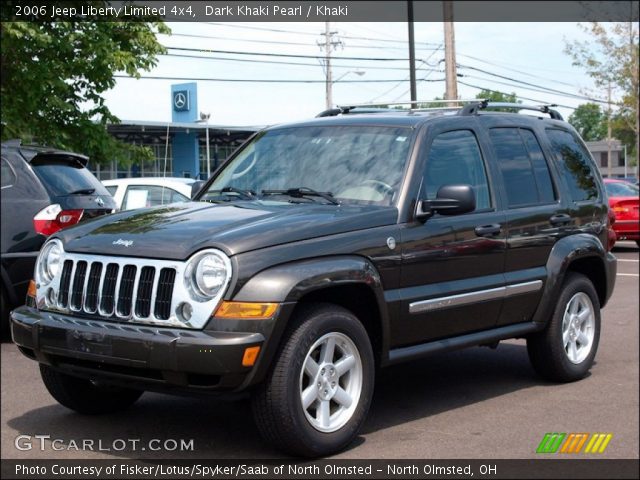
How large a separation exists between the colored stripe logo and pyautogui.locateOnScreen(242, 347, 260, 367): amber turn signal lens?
65.1 inches

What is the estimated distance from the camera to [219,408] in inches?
250

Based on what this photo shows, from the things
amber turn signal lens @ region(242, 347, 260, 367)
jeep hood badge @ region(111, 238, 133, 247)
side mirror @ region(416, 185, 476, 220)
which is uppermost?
side mirror @ region(416, 185, 476, 220)

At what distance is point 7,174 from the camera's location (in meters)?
8.73

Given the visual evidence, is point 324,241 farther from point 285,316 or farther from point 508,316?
point 508,316

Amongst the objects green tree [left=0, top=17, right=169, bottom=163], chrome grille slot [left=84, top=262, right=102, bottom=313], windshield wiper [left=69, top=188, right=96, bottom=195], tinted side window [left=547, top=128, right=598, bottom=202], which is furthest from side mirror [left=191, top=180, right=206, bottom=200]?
green tree [left=0, top=17, right=169, bottom=163]

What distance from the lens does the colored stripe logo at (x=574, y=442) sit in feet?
17.2

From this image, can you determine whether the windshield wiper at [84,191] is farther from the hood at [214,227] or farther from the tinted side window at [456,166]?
the tinted side window at [456,166]

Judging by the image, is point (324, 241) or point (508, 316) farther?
point (508, 316)

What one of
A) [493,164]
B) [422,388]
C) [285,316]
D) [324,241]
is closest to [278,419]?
[285,316]

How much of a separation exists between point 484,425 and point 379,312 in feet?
3.27

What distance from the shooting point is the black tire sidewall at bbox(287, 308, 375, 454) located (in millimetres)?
5043

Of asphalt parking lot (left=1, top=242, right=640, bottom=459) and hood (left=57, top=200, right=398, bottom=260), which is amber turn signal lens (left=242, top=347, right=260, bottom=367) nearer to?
hood (left=57, top=200, right=398, bottom=260)

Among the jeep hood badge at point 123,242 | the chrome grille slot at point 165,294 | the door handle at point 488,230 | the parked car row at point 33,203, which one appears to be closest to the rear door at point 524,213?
the door handle at point 488,230

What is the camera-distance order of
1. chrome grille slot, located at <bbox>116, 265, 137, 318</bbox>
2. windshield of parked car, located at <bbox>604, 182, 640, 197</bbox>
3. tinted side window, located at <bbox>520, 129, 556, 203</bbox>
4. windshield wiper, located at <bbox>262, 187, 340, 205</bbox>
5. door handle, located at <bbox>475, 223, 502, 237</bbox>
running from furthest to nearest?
windshield of parked car, located at <bbox>604, 182, 640, 197</bbox>
tinted side window, located at <bbox>520, 129, 556, 203</bbox>
door handle, located at <bbox>475, 223, 502, 237</bbox>
windshield wiper, located at <bbox>262, 187, 340, 205</bbox>
chrome grille slot, located at <bbox>116, 265, 137, 318</bbox>
